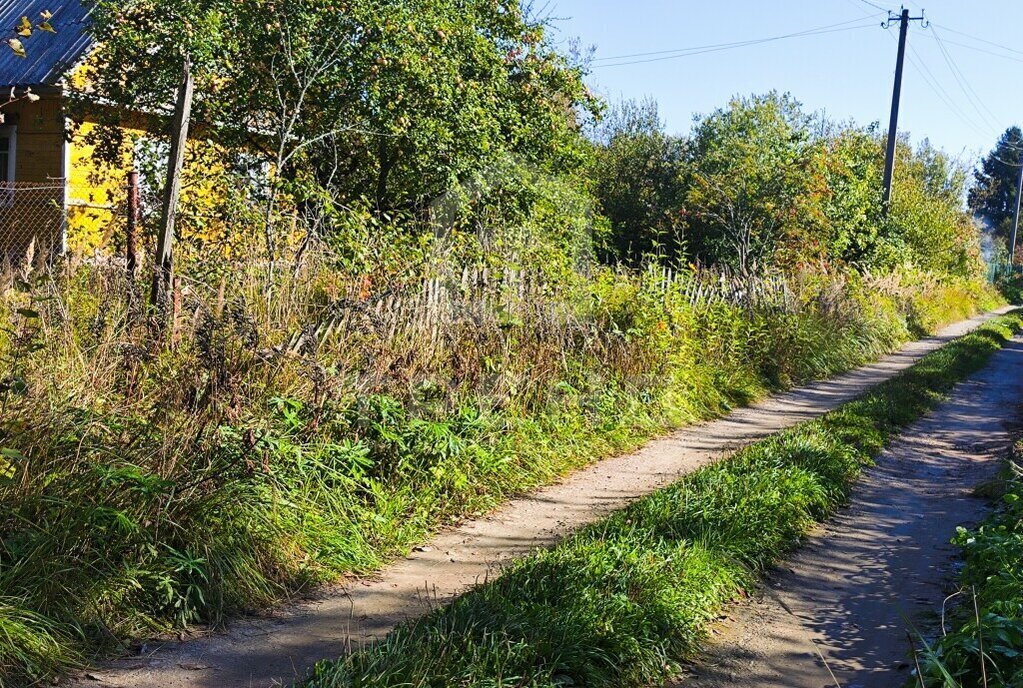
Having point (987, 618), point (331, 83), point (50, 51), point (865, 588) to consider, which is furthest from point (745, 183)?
point (987, 618)

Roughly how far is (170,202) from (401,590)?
3101mm

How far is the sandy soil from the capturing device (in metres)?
4.45

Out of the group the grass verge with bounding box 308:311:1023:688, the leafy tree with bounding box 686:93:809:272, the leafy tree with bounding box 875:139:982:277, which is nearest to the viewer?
the grass verge with bounding box 308:311:1023:688

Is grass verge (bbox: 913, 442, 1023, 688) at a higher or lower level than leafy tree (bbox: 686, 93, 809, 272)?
lower

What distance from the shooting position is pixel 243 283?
320 inches

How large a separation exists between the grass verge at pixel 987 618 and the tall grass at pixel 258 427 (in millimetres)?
3158

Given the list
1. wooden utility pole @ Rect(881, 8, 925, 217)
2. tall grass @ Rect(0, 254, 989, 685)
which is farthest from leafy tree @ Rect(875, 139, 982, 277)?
tall grass @ Rect(0, 254, 989, 685)

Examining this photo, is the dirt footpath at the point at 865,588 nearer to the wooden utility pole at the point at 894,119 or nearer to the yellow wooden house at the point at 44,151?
the yellow wooden house at the point at 44,151

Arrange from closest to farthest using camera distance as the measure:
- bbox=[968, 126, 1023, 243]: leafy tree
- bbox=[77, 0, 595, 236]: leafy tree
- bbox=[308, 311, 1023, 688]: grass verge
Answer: bbox=[308, 311, 1023, 688]: grass verge, bbox=[77, 0, 595, 236]: leafy tree, bbox=[968, 126, 1023, 243]: leafy tree

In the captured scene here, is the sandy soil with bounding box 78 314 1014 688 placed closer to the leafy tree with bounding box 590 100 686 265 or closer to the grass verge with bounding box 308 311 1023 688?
the grass verge with bounding box 308 311 1023 688

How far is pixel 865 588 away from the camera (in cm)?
611

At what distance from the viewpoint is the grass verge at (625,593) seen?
4227 mm

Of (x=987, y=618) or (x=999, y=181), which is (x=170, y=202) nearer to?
(x=987, y=618)

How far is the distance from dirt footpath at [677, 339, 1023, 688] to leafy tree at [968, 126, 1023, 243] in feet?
312
